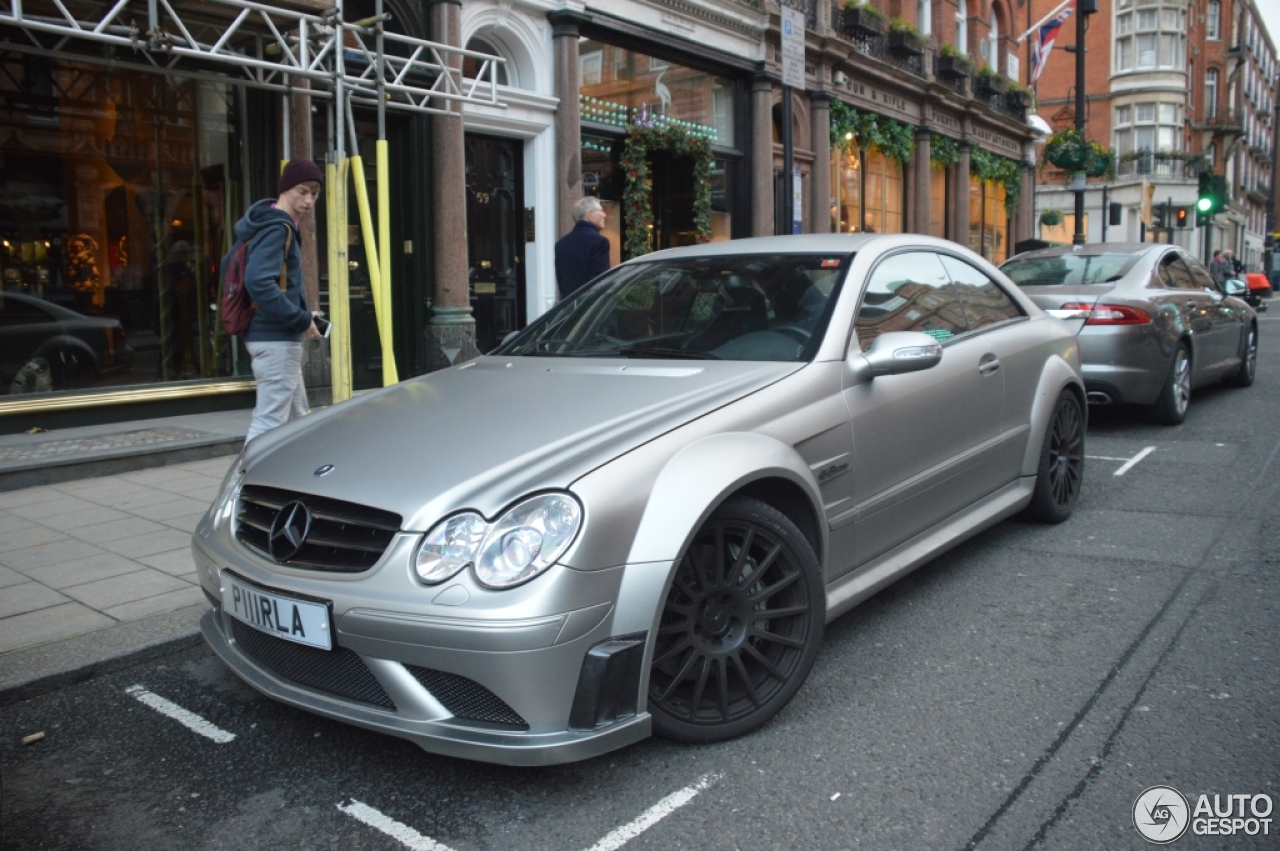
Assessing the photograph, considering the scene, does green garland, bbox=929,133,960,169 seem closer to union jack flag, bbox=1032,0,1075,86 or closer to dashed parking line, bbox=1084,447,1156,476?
union jack flag, bbox=1032,0,1075,86

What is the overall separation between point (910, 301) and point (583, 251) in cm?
444

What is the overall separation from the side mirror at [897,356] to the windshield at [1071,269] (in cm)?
535

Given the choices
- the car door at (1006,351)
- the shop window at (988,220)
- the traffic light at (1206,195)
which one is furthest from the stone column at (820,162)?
the car door at (1006,351)

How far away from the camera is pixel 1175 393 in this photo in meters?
8.74

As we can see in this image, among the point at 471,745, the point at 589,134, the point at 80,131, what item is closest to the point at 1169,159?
the point at 589,134

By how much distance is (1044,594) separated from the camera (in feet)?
15.0

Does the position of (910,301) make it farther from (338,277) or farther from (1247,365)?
(1247,365)

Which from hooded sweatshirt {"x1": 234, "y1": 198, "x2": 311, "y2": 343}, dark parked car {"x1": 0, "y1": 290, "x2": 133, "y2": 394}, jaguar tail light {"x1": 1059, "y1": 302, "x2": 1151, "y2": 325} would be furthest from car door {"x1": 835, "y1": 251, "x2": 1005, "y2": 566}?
dark parked car {"x1": 0, "y1": 290, "x2": 133, "y2": 394}

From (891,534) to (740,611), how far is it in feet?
3.59

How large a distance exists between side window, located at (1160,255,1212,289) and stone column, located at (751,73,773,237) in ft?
23.5

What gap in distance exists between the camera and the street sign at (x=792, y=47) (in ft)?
28.5

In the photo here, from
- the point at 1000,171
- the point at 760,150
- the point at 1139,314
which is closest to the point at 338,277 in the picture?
the point at 1139,314

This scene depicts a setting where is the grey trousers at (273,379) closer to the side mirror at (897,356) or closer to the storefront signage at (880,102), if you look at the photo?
the side mirror at (897,356)

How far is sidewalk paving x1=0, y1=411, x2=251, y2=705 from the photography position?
404 centimetres
